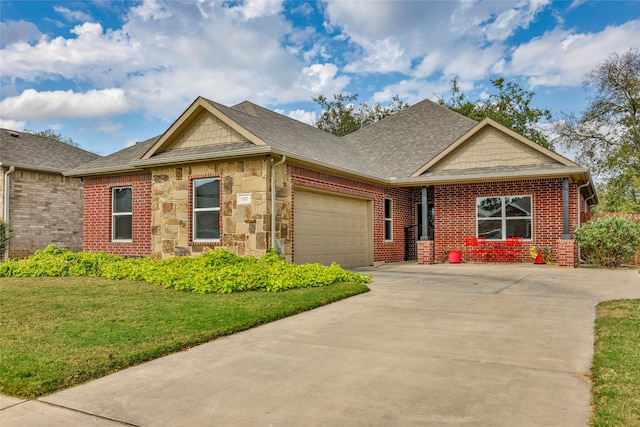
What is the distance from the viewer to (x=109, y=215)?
1627 cm

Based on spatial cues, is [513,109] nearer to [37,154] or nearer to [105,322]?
[37,154]

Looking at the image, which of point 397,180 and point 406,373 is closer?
point 406,373

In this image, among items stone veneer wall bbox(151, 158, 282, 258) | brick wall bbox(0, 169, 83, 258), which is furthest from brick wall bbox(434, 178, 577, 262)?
brick wall bbox(0, 169, 83, 258)

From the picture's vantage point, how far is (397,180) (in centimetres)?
1689

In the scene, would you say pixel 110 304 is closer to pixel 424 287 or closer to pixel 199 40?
pixel 424 287

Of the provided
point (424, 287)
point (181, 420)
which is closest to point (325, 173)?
point (424, 287)

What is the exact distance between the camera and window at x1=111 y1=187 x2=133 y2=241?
15.9 m

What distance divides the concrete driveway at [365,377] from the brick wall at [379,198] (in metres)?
6.66

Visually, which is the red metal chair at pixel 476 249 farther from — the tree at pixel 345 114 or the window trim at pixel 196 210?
the tree at pixel 345 114

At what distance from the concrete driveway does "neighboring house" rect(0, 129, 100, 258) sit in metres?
15.8

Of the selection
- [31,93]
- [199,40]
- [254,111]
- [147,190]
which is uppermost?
[31,93]

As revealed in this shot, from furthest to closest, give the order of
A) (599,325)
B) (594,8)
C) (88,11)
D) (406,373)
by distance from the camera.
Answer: (594,8)
(88,11)
(599,325)
(406,373)

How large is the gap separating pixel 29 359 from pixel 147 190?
1147 centimetres

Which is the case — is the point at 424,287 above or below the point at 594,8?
below
